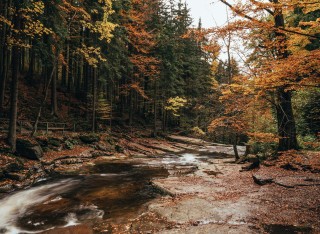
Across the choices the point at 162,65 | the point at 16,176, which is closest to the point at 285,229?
the point at 16,176

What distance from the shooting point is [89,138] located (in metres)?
19.9

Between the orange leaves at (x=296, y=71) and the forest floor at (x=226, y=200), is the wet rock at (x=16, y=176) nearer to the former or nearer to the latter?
the forest floor at (x=226, y=200)

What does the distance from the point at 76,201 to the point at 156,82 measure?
2530 cm

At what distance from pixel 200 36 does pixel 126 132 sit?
19957mm

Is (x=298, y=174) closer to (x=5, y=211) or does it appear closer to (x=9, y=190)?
(x=5, y=211)

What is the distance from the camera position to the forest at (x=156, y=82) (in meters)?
8.02

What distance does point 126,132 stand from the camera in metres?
27.9

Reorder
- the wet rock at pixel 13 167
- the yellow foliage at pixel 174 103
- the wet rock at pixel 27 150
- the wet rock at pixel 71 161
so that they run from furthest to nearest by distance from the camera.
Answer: the yellow foliage at pixel 174 103, the wet rock at pixel 71 161, the wet rock at pixel 27 150, the wet rock at pixel 13 167

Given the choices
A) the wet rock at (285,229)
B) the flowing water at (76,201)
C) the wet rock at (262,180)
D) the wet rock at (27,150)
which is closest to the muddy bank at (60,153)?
the wet rock at (27,150)

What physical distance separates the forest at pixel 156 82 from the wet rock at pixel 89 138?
93 millimetres

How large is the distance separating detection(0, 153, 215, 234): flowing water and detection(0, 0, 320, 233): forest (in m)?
0.50

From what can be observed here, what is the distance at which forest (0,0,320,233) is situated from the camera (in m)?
8.02

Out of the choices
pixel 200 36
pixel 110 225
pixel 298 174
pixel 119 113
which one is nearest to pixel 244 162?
pixel 298 174

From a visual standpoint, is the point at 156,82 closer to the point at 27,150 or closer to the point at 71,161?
the point at 71,161
